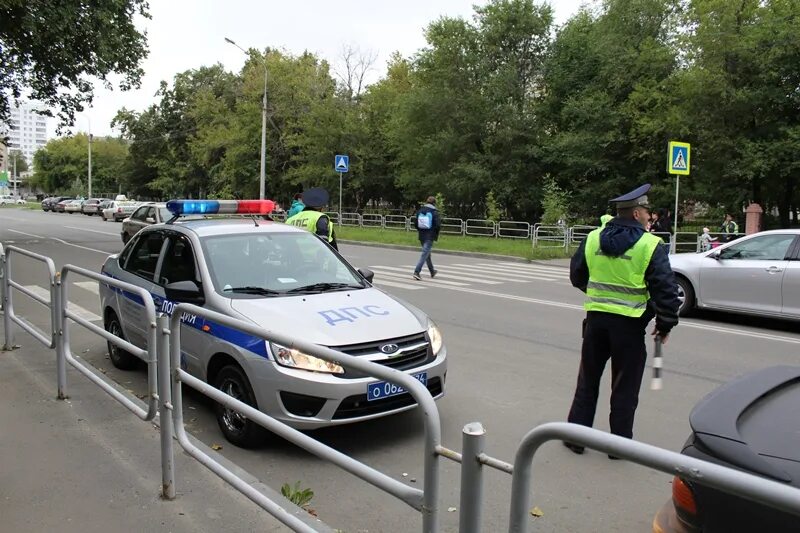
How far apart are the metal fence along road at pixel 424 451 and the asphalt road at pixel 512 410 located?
603 millimetres

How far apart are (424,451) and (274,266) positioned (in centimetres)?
358

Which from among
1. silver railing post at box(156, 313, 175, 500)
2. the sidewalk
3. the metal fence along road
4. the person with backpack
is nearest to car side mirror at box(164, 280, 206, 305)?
the metal fence along road

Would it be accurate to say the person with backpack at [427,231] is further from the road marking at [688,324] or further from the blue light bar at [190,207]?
the blue light bar at [190,207]

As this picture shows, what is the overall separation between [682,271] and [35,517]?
9.89 metres

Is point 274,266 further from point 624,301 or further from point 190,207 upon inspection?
point 624,301

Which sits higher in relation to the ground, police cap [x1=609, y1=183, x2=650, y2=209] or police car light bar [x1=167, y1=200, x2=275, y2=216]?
police cap [x1=609, y1=183, x2=650, y2=209]

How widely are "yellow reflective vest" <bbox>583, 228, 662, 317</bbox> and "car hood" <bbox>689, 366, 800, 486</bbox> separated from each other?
1.60 metres

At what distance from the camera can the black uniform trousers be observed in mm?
4535

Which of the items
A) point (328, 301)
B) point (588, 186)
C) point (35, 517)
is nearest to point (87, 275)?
point (328, 301)

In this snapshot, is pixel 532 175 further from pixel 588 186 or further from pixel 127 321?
pixel 127 321

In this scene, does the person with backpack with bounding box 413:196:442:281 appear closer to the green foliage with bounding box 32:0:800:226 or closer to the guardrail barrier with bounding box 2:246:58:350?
the guardrail barrier with bounding box 2:246:58:350

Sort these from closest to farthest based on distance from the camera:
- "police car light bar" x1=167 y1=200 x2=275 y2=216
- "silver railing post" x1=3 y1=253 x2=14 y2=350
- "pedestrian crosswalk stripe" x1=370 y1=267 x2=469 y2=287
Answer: "police car light bar" x1=167 y1=200 x2=275 y2=216 < "silver railing post" x1=3 y1=253 x2=14 y2=350 < "pedestrian crosswalk stripe" x1=370 y1=267 x2=469 y2=287

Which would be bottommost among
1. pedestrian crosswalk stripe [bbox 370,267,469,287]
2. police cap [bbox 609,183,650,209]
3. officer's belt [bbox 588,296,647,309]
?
pedestrian crosswalk stripe [bbox 370,267,469,287]

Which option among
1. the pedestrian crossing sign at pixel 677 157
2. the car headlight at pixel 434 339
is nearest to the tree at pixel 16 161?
the pedestrian crossing sign at pixel 677 157
